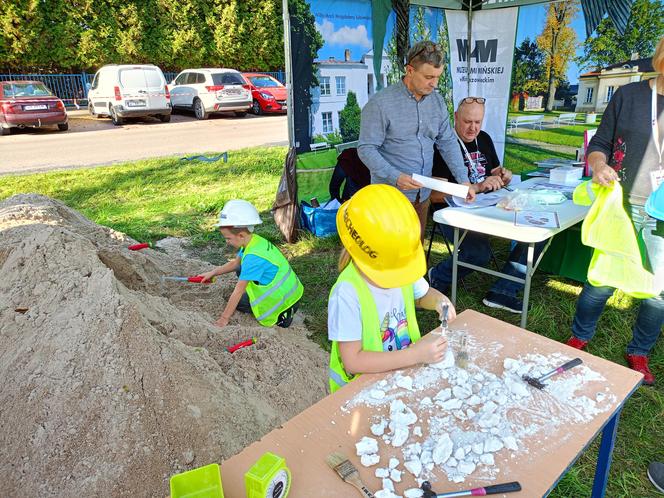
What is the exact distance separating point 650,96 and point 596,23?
298 cm

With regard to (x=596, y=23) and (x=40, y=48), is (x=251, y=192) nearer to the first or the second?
(x=596, y=23)

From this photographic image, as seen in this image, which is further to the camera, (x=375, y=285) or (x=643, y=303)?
(x=643, y=303)

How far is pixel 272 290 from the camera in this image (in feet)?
11.0

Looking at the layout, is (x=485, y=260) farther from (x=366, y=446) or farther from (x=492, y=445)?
(x=366, y=446)

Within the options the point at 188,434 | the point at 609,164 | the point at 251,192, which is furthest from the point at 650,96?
the point at 251,192

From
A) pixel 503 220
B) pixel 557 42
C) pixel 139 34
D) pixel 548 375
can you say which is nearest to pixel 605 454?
pixel 548 375

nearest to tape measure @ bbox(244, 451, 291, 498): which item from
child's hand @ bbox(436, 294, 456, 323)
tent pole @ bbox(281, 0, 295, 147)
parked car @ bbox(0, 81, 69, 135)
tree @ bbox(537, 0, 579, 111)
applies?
child's hand @ bbox(436, 294, 456, 323)

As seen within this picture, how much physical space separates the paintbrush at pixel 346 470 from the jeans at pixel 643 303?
217 centimetres

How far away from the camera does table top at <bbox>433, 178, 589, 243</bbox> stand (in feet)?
9.61

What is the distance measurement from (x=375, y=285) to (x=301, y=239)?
376cm

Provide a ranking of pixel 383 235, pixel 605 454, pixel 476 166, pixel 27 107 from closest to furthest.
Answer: pixel 383 235 < pixel 605 454 < pixel 476 166 < pixel 27 107

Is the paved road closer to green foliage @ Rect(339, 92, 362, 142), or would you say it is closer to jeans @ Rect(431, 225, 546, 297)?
green foliage @ Rect(339, 92, 362, 142)

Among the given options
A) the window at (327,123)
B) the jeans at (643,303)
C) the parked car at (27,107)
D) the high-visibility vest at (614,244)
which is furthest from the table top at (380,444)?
the parked car at (27,107)

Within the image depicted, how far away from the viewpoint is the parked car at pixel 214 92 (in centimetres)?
1573
